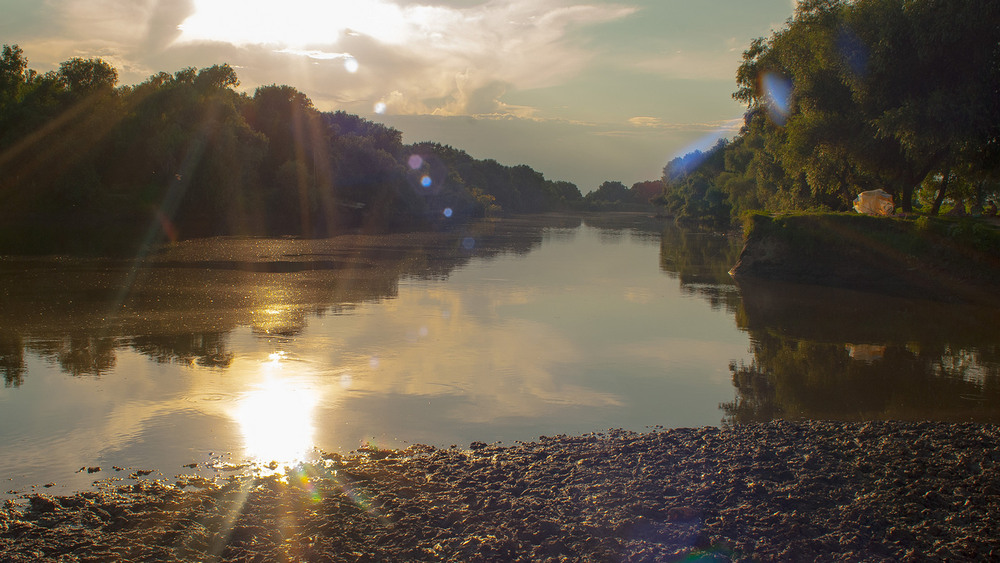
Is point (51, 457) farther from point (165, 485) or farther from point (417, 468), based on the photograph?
point (417, 468)

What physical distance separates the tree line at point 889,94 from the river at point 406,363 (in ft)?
21.2

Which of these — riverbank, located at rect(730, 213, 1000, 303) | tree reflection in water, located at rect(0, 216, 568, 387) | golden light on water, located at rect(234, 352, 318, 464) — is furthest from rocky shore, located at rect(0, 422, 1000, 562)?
riverbank, located at rect(730, 213, 1000, 303)

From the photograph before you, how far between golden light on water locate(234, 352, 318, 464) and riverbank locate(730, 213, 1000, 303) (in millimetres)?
20941

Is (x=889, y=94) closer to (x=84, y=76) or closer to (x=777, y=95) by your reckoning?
(x=777, y=95)

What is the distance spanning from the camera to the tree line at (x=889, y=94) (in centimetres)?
2352

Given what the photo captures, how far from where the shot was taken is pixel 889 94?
85.0 ft

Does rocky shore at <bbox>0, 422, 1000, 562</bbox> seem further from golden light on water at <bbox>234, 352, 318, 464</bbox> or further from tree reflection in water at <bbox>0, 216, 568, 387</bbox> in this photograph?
tree reflection in water at <bbox>0, 216, 568, 387</bbox>

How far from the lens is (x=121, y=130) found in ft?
177

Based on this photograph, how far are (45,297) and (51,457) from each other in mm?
12429

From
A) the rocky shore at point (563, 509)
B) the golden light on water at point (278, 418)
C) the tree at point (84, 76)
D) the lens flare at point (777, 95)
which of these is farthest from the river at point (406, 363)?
the tree at point (84, 76)

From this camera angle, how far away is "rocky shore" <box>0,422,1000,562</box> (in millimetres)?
5637

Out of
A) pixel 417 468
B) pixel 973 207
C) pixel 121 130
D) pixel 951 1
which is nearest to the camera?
pixel 417 468

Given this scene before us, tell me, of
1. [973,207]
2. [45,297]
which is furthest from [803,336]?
[973,207]

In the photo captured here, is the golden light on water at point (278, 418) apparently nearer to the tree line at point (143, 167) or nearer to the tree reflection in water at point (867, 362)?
the tree reflection in water at point (867, 362)
